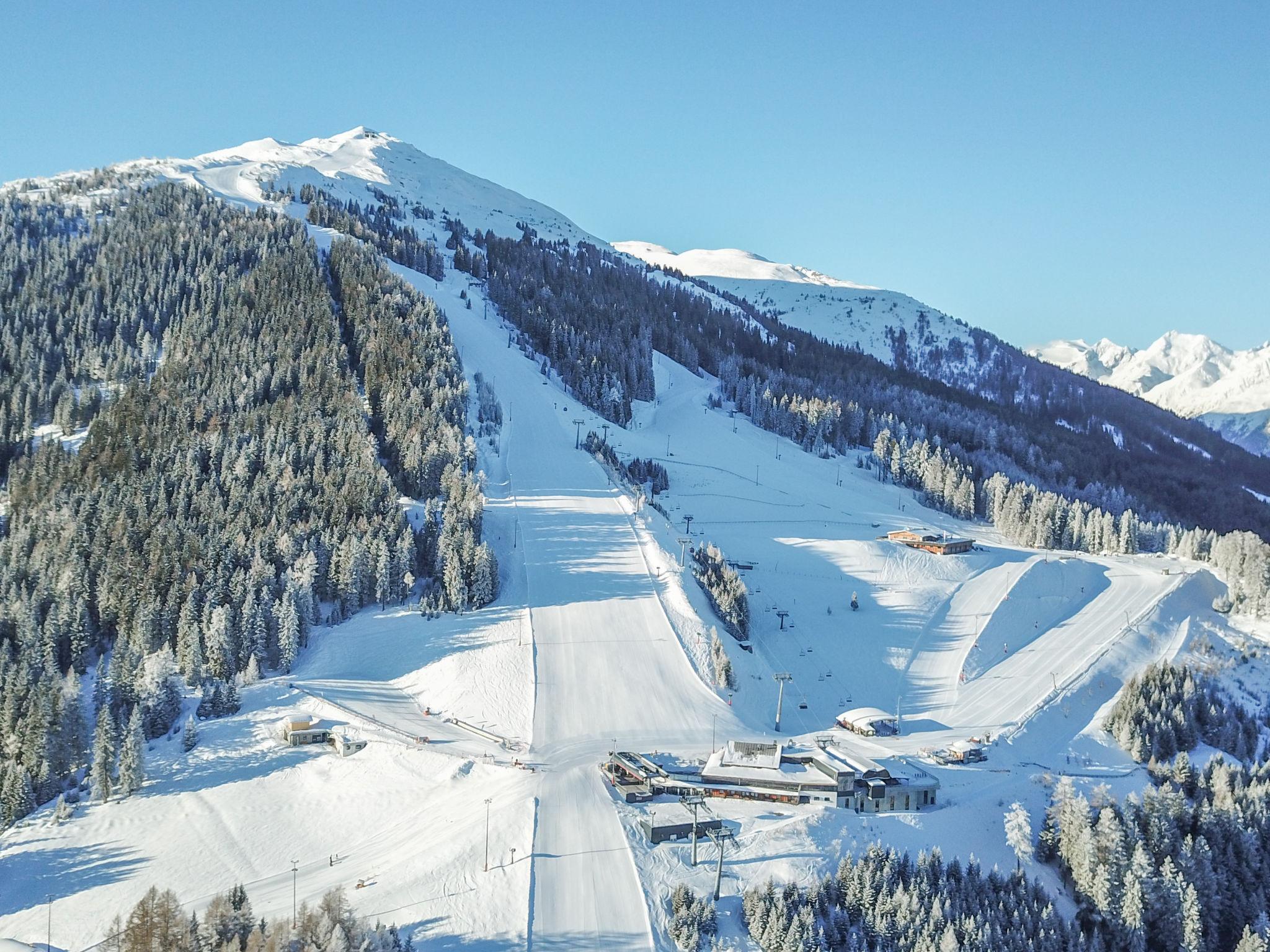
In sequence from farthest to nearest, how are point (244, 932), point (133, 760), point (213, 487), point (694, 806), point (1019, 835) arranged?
1. point (213, 487)
2. point (133, 760)
3. point (1019, 835)
4. point (694, 806)
5. point (244, 932)

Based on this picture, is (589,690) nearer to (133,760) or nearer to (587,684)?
(587,684)

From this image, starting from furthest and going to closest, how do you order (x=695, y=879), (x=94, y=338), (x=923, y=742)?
1. (x=94, y=338)
2. (x=923, y=742)
3. (x=695, y=879)

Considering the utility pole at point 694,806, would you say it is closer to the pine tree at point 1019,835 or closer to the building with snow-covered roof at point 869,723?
the pine tree at point 1019,835

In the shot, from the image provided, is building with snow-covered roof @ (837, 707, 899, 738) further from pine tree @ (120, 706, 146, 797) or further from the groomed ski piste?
pine tree @ (120, 706, 146, 797)

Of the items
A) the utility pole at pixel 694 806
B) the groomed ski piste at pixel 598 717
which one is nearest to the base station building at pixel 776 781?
the utility pole at pixel 694 806

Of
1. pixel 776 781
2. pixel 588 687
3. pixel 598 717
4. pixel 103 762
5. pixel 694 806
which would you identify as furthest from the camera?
pixel 588 687

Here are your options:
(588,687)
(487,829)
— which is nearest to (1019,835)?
(487,829)

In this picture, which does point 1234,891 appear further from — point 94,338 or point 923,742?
point 94,338

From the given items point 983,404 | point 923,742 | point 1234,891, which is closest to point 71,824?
point 923,742
